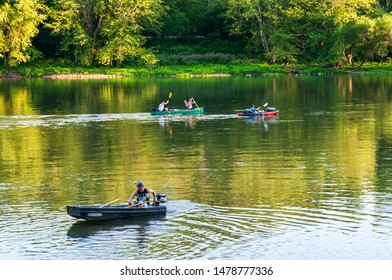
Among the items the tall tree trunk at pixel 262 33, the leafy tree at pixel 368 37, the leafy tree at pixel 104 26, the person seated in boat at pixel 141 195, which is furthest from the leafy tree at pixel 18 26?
the person seated in boat at pixel 141 195

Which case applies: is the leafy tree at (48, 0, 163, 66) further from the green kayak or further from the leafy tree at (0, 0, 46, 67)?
the green kayak

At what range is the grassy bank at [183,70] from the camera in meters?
106

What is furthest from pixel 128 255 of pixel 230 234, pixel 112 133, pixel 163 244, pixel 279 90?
pixel 279 90

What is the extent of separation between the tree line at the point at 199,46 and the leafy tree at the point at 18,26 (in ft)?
0.24

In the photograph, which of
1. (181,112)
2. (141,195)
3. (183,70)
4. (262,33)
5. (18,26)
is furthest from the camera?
(262,33)

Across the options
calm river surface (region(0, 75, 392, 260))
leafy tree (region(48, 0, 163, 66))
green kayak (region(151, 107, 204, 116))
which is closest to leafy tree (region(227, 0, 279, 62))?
leafy tree (region(48, 0, 163, 66))

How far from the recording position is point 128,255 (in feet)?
77.8

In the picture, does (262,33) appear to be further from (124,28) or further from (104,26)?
(104,26)

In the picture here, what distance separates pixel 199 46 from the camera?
390 ft

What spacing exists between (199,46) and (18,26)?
2655 cm

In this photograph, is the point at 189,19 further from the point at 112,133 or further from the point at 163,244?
the point at 163,244

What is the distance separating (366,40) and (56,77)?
1535 inches

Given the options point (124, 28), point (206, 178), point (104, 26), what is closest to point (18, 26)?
point (104, 26)

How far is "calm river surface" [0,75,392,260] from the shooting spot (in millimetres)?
24625
